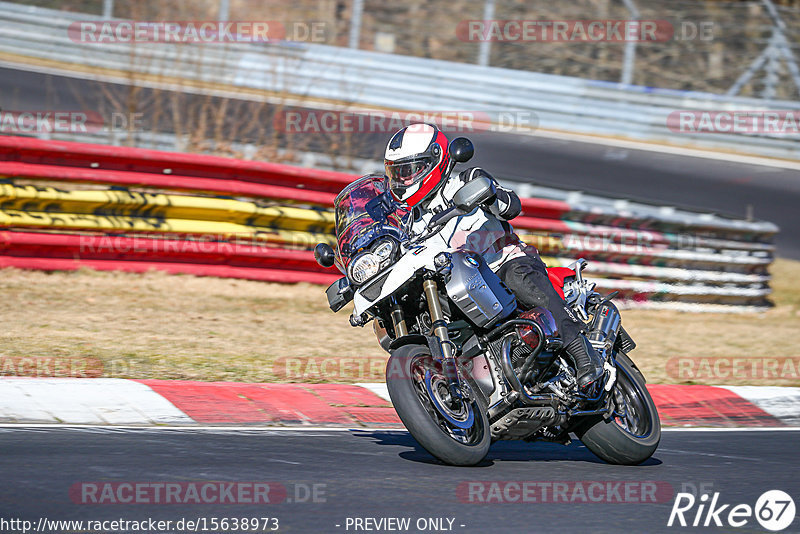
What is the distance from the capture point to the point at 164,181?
10.9 m

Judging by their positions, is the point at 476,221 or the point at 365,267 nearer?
the point at 365,267

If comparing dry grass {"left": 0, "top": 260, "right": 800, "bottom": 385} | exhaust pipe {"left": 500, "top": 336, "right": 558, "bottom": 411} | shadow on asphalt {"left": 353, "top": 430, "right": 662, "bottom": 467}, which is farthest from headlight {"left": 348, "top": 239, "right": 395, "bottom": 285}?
dry grass {"left": 0, "top": 260, "right": 800, "bottom": 385}

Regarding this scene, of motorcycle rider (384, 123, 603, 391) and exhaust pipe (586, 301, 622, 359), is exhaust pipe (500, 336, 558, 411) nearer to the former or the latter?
motorcycle rider (384, 123, 603, 391)

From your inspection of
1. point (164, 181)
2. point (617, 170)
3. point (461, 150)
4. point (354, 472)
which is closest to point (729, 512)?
point (354, 472)

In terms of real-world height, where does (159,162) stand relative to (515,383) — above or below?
above

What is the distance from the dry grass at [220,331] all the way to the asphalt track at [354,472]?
1896 millimetres

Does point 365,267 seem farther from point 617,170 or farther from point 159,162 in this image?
point 617,170

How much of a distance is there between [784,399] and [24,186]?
278 inches

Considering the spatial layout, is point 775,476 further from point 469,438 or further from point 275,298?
point 275,298

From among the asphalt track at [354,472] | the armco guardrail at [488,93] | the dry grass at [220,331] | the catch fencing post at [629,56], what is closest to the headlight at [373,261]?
the asphalt track at [354,472]

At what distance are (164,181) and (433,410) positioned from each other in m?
6.55

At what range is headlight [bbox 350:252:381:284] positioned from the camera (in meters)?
5.12

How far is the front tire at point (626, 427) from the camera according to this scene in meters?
5.73

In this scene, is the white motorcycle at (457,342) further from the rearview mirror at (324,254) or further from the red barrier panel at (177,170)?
the red barrier panel at (177,170)
